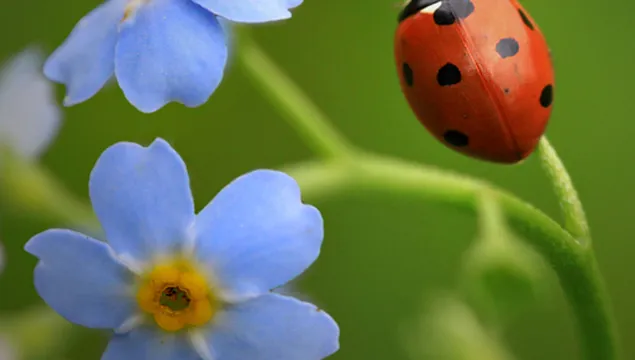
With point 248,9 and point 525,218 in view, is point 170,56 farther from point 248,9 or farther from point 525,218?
point 525,218

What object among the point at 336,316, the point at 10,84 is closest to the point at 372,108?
the point at 336,316

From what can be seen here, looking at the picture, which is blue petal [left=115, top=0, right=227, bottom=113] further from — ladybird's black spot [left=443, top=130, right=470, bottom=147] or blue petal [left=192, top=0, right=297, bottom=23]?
ladybird's black spot [left=443, top=130, right=470, bottom=147]

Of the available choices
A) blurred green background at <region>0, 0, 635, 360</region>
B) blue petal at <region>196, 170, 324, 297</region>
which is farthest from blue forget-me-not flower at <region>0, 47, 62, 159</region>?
blue petal at <region>196, 170, 324, 297</region>

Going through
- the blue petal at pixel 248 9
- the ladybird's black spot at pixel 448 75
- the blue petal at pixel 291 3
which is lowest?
the ladybird's black spot at pixel 448 75

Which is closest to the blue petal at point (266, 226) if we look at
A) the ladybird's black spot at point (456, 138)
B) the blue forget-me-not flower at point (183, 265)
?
the blue forget-me-not flower at point (183, 265)

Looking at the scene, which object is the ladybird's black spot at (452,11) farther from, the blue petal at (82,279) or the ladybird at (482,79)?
the blue petal at (82,279)
